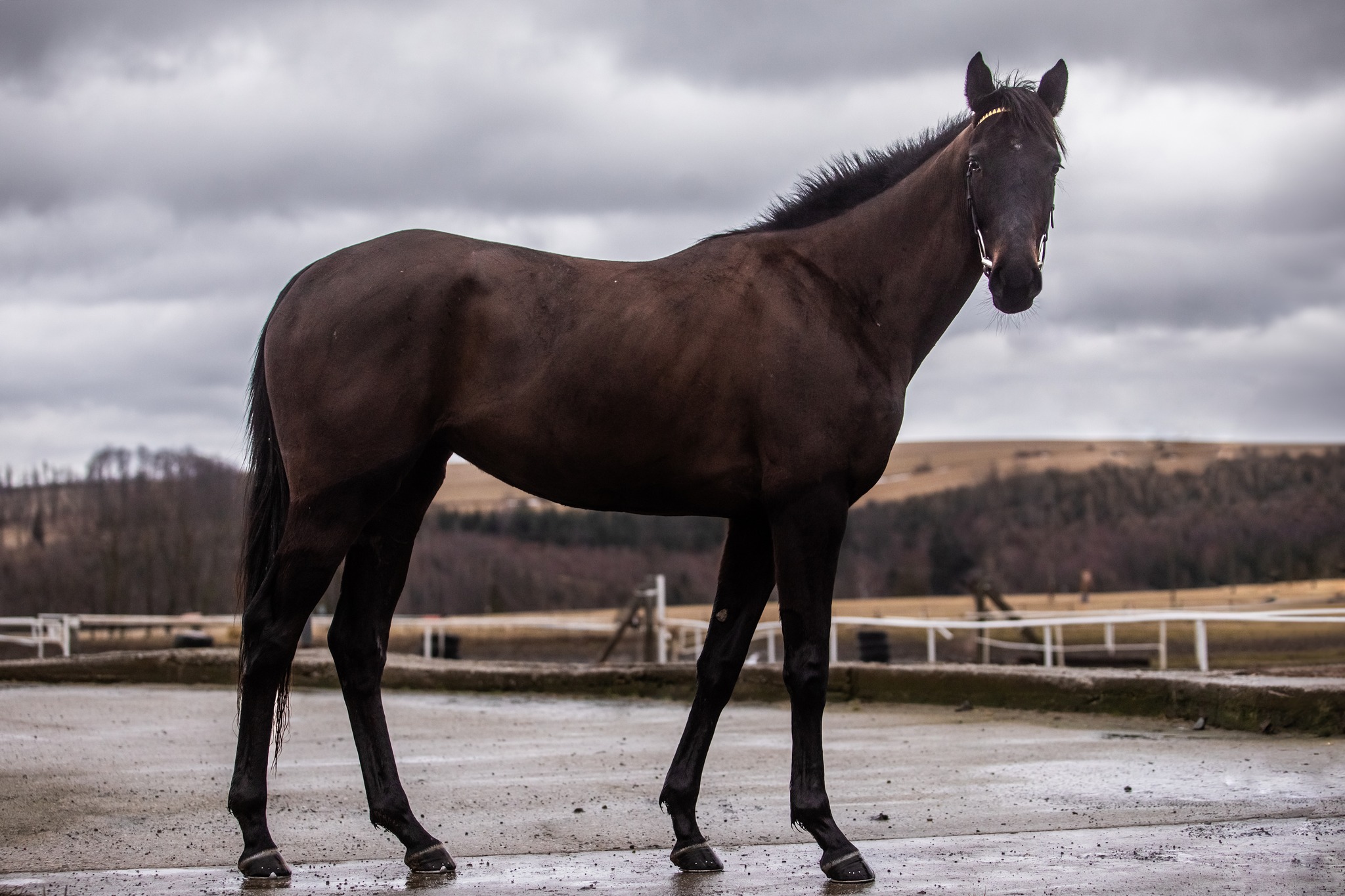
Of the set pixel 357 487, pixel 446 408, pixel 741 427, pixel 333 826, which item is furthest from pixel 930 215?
pixel 333 826

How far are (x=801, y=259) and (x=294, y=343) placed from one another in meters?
2.01

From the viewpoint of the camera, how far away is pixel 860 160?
566cm

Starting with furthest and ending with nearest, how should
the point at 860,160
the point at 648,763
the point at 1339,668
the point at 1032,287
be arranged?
1. the point at 1339,668
2. the point at 648,763
3. the point at 860,160
4. the point at 1032,287

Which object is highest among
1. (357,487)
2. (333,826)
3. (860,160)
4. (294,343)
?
(860,160)

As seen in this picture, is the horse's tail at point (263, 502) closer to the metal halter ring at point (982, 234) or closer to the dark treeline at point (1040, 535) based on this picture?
the metal halter ring at point (982, 234)

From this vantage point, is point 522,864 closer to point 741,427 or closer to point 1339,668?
point 741,427

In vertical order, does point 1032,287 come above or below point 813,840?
above

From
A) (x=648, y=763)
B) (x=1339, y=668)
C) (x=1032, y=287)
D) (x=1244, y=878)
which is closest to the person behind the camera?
(x=1244, y=878)

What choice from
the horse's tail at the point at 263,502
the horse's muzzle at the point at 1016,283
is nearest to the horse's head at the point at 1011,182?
the horse's muzzle at the point at 1016,283

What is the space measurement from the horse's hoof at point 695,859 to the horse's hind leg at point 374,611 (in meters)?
1.14

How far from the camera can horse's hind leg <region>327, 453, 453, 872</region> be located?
5262mm

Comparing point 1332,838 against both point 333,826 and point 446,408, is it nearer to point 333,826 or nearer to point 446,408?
point 446,408

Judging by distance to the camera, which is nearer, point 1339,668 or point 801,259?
point 801,259

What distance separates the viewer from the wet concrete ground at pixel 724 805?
447cm
